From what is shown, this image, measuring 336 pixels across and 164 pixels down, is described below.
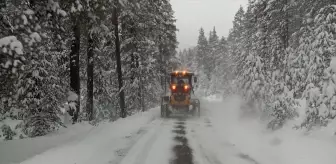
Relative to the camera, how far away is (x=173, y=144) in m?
11.8

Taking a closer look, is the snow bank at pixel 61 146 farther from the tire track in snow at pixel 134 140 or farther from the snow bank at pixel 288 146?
the snow bank at pixel 288 146

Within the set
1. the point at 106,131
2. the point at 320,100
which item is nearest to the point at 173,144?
the point at 106,131

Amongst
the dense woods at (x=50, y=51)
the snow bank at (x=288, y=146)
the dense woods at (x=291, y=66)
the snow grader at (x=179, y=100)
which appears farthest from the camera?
the snow grader at (x=179, y=100)

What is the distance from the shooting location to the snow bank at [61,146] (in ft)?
28.3

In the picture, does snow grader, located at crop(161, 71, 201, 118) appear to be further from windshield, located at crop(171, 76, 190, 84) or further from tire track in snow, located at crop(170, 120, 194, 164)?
tire track in snow, located at crop(170, 120, 194, 164)

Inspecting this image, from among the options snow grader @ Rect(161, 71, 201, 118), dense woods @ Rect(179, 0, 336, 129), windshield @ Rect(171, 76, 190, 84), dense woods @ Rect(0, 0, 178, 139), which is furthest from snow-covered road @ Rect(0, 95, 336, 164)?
windshield @ Rect(171, 76, 190, 84)

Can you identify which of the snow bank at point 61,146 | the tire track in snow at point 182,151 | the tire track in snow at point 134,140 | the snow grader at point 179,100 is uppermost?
the snow grader at point 179,100

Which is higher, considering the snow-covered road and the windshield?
the windshield

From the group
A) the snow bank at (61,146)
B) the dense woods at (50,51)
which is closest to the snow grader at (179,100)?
the dense woods at (50,51)

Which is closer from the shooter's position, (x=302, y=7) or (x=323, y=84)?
(x=323, y=84)

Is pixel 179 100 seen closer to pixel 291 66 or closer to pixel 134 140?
pixel 291 66

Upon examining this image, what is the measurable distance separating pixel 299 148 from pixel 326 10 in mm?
5079

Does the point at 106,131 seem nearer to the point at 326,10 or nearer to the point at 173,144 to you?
the point at 173,144

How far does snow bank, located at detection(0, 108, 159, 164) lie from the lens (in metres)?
8.63
